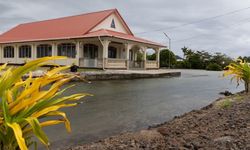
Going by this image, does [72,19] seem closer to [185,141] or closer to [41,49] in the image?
[41,49]

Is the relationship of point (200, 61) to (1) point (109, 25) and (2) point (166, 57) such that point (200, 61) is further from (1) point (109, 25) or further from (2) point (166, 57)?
(1) point (109, 25)

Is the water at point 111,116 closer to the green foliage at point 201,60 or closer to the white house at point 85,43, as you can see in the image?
the white house at point 85,43

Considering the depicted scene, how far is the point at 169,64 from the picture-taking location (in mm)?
Result: 43312

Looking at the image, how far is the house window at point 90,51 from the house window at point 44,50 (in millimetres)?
4013

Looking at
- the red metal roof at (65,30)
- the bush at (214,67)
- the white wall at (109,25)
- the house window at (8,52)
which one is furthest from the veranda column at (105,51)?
the bush at (214,67)

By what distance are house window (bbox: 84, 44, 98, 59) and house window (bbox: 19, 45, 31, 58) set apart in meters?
7.08

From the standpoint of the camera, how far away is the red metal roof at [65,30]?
2611 cm

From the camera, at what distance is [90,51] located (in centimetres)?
2723

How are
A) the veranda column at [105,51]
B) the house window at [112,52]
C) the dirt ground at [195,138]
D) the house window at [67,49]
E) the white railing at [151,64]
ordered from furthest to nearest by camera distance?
1. the white railing at [151,64]
2. the house window at [112,52]
3. the house window at [67,49]
4. the veranda column at [105,51]
5. the dirt ground at [195,138]

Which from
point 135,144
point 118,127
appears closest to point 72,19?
point 118,127

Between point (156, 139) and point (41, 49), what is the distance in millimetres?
26534

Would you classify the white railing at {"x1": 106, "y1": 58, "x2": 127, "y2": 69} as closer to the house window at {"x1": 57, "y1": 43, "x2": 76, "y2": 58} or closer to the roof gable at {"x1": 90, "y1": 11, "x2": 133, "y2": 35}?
the roof gable at {"x1": 90, "y1": 11, "x2": 133, "y2": 35}

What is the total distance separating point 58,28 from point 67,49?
13.6 feet

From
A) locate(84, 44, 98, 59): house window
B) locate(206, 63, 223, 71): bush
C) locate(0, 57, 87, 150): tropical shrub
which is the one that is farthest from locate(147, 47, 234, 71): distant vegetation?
locate(0, 57, 87, 150): tropical shrub
